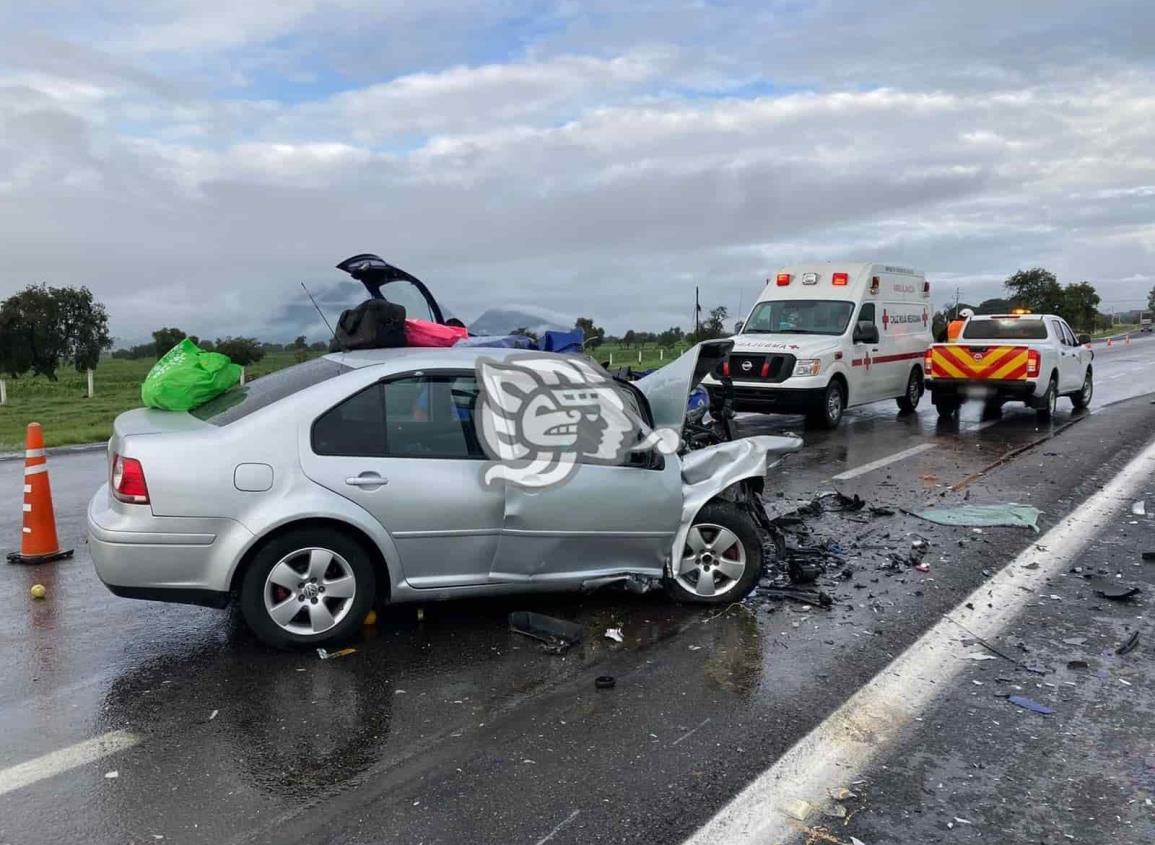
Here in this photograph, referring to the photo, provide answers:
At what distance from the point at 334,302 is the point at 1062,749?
5.09 metres

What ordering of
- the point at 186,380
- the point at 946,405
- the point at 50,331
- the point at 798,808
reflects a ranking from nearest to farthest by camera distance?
the point at 798,808 < the point at 186,380 < the point at 946,405 < the point at 50,331

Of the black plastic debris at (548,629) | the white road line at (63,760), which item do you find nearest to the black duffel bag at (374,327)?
the black plastic debris at (548,629)

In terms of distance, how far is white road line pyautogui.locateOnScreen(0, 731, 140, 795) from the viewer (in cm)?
351

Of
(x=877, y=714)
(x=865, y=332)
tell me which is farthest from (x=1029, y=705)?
(x=865, y=332)

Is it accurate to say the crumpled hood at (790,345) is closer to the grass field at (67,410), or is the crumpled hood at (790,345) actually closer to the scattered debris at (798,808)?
the grass field at (67,410)

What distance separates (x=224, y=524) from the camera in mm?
4523

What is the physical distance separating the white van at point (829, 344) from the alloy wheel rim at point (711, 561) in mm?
7591

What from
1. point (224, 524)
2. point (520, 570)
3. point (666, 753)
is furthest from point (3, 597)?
point (666, 753)

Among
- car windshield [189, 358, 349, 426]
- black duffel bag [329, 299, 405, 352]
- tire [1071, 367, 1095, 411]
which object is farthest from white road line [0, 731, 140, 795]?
tire [1071, 367, 1095, 411]

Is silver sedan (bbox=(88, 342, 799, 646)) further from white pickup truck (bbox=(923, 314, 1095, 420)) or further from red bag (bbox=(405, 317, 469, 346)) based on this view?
white pickup truck (bbox=(923, 314, 1095, 420))

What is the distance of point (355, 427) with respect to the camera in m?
4.81

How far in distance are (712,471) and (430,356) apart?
186 centimetres

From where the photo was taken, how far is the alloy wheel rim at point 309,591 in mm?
4645

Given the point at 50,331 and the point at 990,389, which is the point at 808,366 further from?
the point at 50,331
